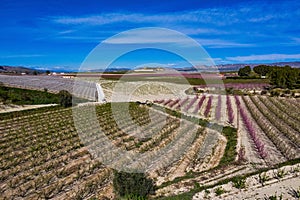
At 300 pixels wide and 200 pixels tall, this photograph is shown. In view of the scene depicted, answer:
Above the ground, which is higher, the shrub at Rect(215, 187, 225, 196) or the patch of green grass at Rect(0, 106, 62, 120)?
the patch of green grass at Rect(0, 106, 62, 120)

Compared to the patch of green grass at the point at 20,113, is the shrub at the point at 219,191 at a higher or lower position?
lower

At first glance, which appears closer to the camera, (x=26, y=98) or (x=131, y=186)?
(x=131, y=186)

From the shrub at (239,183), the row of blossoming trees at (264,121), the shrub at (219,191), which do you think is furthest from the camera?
the row of blossoming trees at (264,121)

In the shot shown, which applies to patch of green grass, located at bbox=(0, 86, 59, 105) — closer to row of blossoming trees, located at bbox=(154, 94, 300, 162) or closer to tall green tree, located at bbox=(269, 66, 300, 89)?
row of blossoming trees, located at bbox=(154, 94, 300, 162)

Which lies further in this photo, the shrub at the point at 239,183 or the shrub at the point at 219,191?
the shrub at the point at 239,183

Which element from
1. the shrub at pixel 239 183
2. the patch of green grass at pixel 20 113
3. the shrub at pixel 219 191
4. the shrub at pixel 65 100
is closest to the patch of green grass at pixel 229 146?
the shrub at pixel 239 183

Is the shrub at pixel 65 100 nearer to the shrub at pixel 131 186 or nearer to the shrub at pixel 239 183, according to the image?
the shrub at pixel 131 186

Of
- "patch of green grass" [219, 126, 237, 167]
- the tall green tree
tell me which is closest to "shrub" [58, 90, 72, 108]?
"patch of green grass" [219, 126, 237, 167]

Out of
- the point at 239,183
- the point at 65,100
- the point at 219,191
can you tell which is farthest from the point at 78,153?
the point at 65,100

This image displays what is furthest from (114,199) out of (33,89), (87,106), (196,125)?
(33,89)

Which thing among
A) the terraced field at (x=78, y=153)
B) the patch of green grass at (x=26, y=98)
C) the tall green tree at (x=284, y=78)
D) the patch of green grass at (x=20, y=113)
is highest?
the tall green tree at (x=284, y=78)

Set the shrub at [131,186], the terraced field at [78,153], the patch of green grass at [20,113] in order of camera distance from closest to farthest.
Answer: the shrub at [131,186], the terraced field at [78,153], the patch of green grass at [20,113]

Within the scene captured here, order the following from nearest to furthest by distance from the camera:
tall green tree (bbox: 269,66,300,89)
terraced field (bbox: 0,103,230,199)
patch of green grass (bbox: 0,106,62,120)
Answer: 1. terraced field (bbox: 0,103,230,199)
2. patch of green grass (bbox: 0,106,62,120)
3. tall green tree (bbox: 269,66,300,89)

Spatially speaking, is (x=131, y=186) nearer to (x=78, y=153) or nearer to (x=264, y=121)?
(x=78, y=153)
